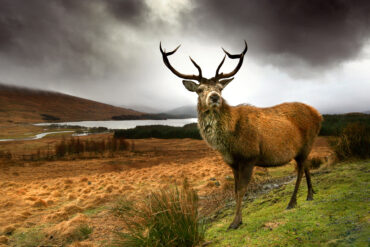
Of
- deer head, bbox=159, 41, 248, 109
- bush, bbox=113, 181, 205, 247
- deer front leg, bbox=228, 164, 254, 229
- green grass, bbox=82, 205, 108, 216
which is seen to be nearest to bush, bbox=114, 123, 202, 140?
green grass, bbox=82, 205, 108, 216

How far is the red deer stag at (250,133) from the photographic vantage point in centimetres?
336

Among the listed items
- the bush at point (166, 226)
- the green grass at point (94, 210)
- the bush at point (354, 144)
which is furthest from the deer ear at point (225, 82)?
the bush at point (354, 144)

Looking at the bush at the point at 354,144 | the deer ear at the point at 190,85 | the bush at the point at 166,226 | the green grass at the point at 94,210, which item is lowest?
the green grass at the point at 94,210

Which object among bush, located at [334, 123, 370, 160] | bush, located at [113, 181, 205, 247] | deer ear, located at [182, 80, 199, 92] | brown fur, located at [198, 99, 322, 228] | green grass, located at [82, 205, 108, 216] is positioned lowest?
green grass, located at [82, 205, 108, 216]

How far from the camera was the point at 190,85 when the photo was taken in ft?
14.0

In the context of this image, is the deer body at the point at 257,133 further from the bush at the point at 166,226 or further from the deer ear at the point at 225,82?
the bush at the point at 166,226

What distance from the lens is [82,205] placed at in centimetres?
655

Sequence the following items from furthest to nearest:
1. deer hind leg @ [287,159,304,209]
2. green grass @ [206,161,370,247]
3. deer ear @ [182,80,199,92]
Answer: deer ear @ [182,80,199,92]
deer hind leg @ [287,159,304,209]
green grass @ [206,161,370,247]

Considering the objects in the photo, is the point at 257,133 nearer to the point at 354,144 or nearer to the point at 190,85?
the point at 190,85

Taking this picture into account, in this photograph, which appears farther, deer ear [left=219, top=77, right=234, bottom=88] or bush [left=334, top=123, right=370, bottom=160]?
bush [left=334, top=123, right=370, bottom=160]

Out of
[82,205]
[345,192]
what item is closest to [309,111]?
[345,192]

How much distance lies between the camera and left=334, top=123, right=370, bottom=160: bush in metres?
6.69

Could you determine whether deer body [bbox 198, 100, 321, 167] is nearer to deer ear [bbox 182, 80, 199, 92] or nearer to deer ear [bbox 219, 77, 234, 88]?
deer ear [bbox 182, 80, 199, 92]

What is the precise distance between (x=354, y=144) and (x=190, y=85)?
6.41 meters
